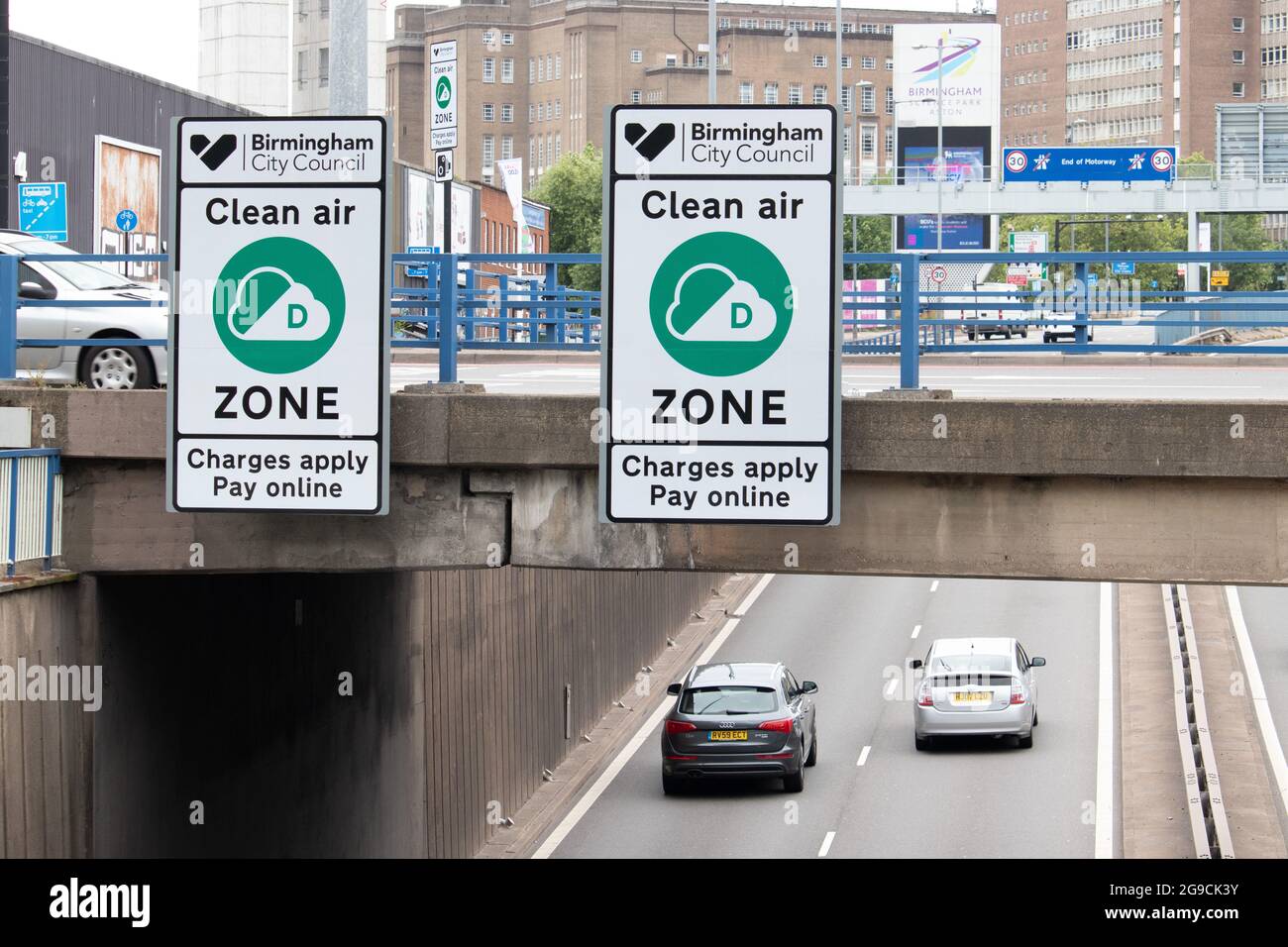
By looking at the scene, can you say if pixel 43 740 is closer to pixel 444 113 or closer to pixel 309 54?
pixel 444 113

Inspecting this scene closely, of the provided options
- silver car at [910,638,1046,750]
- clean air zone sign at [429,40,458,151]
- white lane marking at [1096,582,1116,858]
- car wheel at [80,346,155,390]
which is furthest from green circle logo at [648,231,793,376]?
silver car at [910,638,1046,750]

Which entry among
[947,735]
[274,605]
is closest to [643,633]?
[947,735]

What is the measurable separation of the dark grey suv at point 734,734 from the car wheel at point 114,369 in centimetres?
1274

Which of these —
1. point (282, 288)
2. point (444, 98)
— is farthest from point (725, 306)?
point (444, 98)

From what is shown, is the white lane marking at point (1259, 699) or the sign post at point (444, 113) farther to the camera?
the white lane marking at point (1259, 699)

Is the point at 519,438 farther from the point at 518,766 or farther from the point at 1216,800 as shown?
the point at 1216,800

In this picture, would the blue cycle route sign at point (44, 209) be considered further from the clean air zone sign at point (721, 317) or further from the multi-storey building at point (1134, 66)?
the multi-storey building at point (1134, 66)

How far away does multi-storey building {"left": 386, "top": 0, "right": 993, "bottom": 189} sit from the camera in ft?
449

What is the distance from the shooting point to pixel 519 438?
10.9 m

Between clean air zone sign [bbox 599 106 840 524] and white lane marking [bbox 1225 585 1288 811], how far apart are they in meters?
15.2

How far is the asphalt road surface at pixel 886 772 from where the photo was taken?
22.7 metres

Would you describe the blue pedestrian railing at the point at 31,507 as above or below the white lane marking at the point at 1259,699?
above

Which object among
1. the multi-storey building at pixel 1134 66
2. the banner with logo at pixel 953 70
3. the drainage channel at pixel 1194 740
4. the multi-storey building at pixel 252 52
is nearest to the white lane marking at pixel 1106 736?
the drainage channel at pixel 1194 740

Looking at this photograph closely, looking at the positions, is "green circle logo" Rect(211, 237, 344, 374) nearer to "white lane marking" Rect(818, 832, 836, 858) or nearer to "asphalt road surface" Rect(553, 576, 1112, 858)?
"asphalt road surface" Rect(553, 576, 1112, 858)
